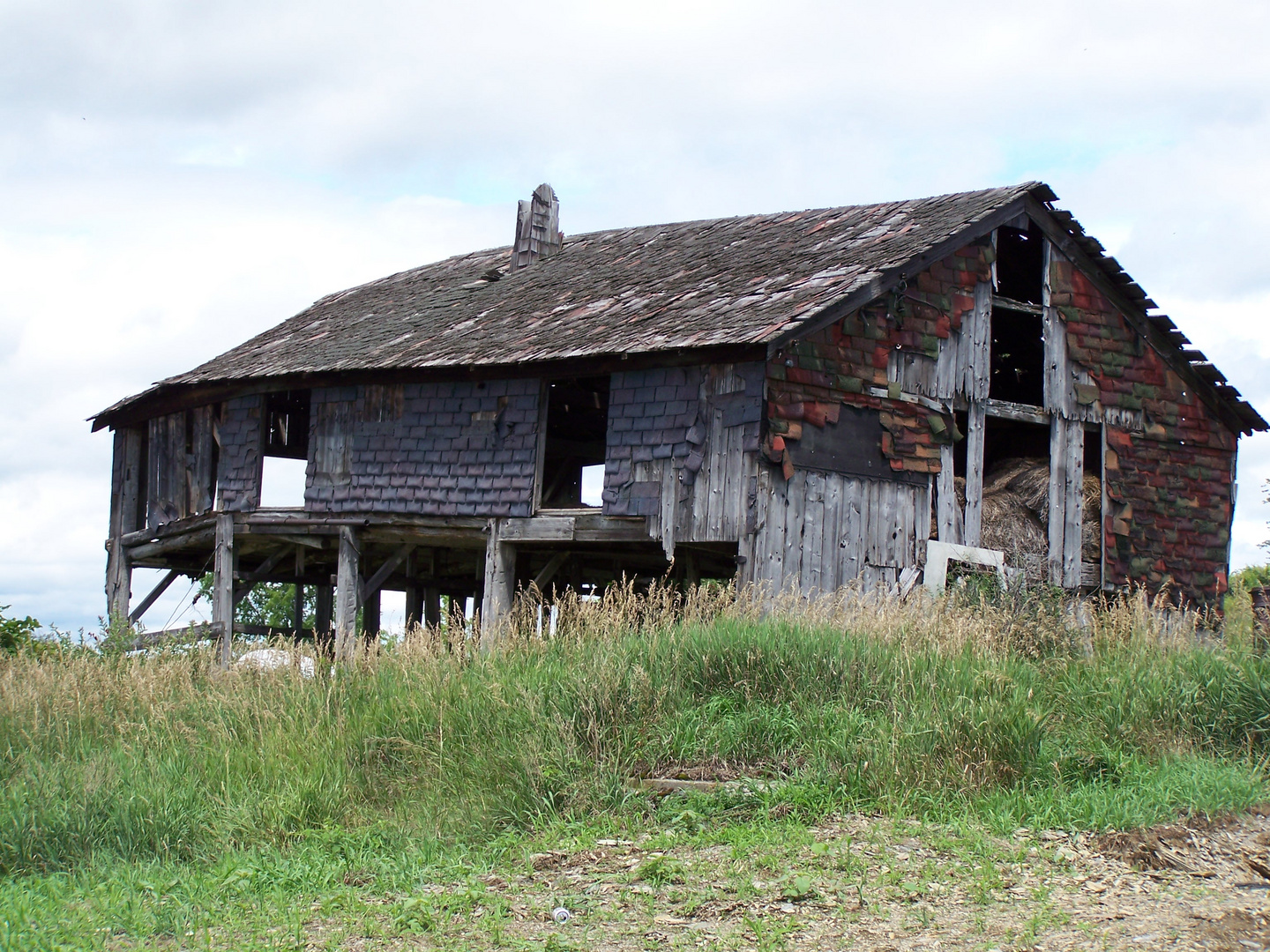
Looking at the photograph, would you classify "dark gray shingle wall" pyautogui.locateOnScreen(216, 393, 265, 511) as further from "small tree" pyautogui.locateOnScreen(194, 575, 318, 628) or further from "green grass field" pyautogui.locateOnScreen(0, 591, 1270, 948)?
"small tree" pyautogui.locateOnScreen(194, 575, 318, 628)

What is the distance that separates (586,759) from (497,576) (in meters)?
6.14

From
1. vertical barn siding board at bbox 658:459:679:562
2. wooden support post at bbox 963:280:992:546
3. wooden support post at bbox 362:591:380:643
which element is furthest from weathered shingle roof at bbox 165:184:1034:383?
wooden support post at bbox 362:591:380:643

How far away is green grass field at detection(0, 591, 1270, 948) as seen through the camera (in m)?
6.88

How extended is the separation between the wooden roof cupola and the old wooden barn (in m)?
1.44

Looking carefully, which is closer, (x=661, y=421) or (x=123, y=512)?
(x=661, y=421)

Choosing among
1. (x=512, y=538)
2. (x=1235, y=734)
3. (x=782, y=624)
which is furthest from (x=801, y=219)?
(x=1235, y=734)

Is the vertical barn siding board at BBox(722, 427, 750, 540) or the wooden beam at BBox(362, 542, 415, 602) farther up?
the vertical barn siding board at BBox(722, 427, 750, 540)

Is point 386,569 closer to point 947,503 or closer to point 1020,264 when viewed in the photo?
point 947,503

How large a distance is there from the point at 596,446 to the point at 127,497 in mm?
6870

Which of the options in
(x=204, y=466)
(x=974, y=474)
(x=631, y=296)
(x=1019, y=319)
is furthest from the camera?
(x=204, y=466)

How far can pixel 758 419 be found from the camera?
11.9m

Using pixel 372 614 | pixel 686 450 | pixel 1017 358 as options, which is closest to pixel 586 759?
pixel 686 450

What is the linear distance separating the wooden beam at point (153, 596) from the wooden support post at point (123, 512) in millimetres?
141

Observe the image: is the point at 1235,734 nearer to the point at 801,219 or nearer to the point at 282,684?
the point at 282,684
